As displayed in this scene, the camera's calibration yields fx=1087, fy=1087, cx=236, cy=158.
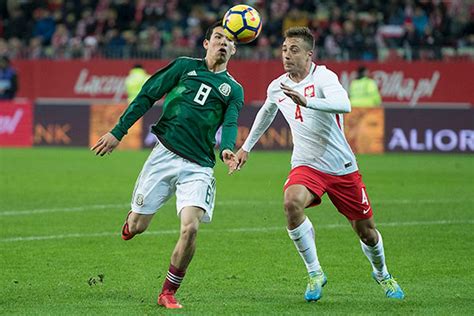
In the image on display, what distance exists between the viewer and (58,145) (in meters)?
27.9

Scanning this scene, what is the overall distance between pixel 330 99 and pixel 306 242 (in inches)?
49.4

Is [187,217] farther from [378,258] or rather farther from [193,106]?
[378,258]

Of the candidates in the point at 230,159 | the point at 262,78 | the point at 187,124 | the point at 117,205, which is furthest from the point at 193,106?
the point at 262,78

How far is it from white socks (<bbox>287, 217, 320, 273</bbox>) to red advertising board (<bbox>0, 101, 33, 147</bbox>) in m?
19.6

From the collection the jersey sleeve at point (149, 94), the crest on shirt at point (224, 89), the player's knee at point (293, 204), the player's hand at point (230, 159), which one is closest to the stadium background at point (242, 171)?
the player's knee at point (293, 204)

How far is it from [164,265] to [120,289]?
1488 mm

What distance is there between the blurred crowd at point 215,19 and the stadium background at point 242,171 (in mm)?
48

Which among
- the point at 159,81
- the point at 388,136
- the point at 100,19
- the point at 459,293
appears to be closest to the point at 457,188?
the point at 388,136

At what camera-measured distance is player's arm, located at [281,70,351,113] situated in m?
8.19

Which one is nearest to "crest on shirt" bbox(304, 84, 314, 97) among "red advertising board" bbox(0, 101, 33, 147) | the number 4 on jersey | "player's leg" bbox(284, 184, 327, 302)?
the number 4 on jersey

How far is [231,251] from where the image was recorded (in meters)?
11.7

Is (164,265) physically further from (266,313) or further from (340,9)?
(340,9)

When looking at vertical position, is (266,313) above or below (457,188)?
above

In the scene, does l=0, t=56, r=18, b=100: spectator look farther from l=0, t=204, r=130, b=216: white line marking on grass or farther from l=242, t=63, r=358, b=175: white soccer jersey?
l=242, t=63, r=358, b=175: white soccer jersey
